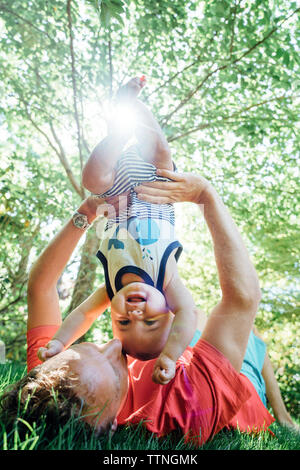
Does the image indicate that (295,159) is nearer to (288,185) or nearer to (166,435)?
(288,185)

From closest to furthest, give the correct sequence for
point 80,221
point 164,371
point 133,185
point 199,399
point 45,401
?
point 45,401 < point 164,371 < point 199,399 < point 133,185 < point 80,221

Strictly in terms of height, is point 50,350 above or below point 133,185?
below

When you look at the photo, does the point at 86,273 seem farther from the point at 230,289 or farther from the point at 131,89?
the point at 131,89

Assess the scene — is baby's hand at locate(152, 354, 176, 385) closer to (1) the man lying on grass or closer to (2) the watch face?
(1) the man lying on grass

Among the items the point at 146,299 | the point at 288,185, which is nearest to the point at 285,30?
the point at 288,185

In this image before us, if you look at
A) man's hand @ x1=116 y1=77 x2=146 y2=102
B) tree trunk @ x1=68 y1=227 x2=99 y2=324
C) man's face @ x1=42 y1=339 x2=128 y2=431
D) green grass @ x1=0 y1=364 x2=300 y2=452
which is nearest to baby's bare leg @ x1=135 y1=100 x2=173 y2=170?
man's hand @ x1=116 y1=77 x2=146 y2=102

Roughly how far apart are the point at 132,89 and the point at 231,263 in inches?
35.1

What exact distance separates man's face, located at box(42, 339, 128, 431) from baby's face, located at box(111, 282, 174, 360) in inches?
2.7

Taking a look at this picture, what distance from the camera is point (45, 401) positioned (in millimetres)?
1173

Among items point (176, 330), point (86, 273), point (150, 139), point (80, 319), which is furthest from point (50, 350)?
point (86, 273)

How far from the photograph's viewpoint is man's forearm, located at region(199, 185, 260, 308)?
1.55 metres

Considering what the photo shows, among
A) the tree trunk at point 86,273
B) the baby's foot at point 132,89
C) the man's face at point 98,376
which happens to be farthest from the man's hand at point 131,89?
the tree trunk at point 86,273

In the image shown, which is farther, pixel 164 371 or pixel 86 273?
pixel 86 273
